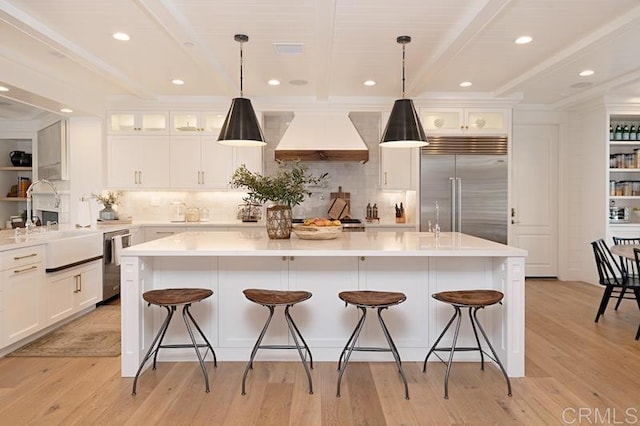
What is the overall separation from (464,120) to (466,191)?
98cm

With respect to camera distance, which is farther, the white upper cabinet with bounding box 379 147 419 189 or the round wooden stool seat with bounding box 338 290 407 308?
the white upper cabinet with bounding box 379 147 419 189

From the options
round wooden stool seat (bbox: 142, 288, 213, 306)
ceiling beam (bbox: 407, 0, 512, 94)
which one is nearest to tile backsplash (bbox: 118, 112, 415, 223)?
ceiling beam (bbox: 407, 0, 512, 94)

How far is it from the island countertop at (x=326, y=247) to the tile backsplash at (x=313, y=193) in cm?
284

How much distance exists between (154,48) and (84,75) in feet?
4.41

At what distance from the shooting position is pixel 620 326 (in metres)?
4.16

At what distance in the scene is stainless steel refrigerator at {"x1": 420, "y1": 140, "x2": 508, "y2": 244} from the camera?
18.9ft

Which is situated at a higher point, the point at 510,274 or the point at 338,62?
the point at 338,62

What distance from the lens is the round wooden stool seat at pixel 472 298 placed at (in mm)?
2666

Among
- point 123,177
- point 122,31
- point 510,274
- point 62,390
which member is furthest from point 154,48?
point 510,274

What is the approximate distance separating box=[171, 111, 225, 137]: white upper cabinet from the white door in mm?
4476

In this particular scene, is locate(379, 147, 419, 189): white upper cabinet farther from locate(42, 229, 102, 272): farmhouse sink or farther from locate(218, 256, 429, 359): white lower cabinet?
locate(42, 229, 102, 272): farmhouse sink

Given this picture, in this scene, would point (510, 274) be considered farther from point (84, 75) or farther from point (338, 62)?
point (84, 75)

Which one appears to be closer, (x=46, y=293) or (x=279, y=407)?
(x=279, y=407)

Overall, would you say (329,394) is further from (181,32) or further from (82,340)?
(181,32)
